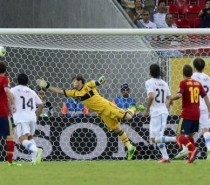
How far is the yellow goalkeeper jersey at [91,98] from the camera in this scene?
1877cm

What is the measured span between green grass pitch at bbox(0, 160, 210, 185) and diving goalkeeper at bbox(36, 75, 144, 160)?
269 centimetres

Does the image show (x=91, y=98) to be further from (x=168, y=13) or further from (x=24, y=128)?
(x=168, y=13)

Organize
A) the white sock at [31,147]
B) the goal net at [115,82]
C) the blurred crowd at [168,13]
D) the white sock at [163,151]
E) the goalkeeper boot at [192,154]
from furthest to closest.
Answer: the blurred crowd at [168,13] < the goal net at [115,82] < the white sock at [163,151] < the white sock at [31,147] < the goalkeeper boot at [192,154]

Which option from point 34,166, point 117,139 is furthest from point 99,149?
point 34,166

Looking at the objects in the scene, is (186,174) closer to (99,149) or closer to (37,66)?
(99,149)

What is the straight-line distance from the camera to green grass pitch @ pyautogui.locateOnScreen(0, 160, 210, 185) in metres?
12.2

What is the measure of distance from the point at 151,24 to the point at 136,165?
866 centimetres

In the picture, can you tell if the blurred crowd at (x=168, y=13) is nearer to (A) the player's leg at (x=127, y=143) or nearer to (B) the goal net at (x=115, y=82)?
(B) the goal net at (x=115, y=82)

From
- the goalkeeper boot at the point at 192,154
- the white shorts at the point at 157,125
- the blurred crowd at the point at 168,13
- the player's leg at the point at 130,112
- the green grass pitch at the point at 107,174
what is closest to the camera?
the green grass pitch at the point at 107,174

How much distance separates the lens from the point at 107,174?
13500 millimetres

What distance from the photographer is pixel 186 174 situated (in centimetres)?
1338

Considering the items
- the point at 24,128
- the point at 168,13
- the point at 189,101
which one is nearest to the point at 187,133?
the point at 189,101

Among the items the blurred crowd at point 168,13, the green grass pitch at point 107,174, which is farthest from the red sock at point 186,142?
the blurred crowd at point 168,13

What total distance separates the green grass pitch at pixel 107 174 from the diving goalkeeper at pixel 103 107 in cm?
269
